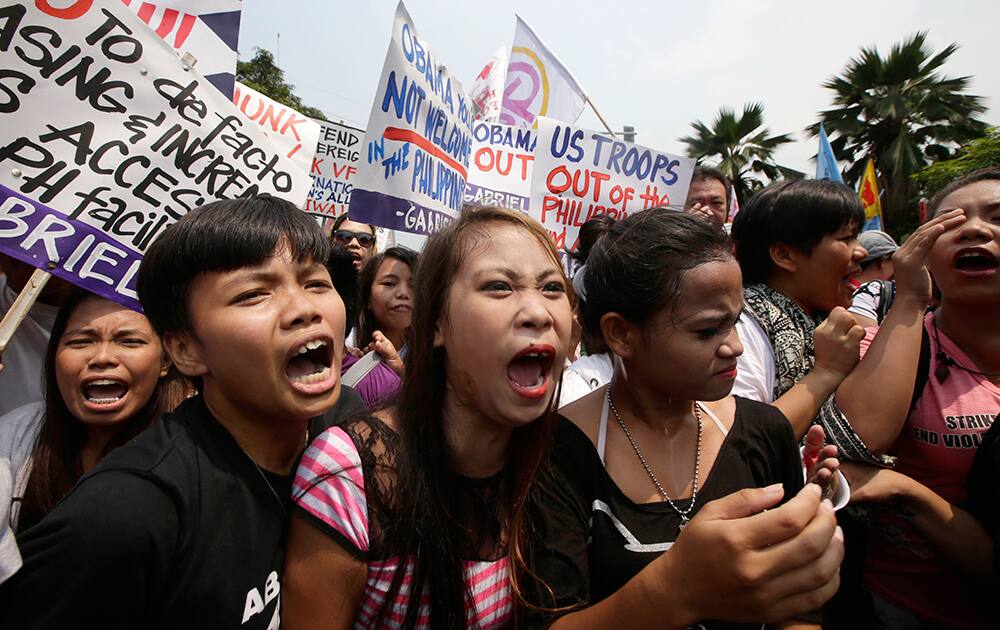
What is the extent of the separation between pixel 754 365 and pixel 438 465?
1.38 meters

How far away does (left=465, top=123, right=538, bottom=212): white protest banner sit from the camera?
529cm

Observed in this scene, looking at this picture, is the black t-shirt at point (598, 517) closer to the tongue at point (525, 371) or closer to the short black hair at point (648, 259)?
the tongue at point (525, 371)

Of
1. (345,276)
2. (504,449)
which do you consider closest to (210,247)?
(504,449)

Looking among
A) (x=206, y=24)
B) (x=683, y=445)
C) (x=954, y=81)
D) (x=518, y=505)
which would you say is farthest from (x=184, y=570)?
(x=954, y=81)

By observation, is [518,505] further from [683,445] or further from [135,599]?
[135,599]

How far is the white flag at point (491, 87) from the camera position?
6805mm

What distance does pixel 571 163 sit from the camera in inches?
185

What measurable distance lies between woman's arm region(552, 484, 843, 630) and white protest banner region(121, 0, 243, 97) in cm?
289

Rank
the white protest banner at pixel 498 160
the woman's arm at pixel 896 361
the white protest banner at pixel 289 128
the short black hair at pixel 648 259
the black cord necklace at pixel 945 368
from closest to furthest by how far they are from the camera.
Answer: the short black hair at pixel 648 259
the woman's arm at pixel 896 361
the black cord necklace at pixel 945 368
the white protest banner at pixel 289 128
the white protest banner at pixel 498 160

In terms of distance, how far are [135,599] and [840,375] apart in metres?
2.12

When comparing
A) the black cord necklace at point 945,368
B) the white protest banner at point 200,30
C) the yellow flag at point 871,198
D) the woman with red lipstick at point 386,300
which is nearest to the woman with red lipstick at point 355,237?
the woman with red lipstick at point 386,300

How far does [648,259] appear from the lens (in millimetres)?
1649

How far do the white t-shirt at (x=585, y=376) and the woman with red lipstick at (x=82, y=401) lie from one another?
61.6 inches

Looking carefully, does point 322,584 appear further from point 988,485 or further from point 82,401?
point 988,485
